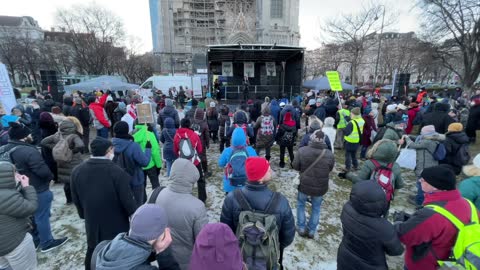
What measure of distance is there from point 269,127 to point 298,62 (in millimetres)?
9430

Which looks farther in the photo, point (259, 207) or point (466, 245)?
point (259, 207)

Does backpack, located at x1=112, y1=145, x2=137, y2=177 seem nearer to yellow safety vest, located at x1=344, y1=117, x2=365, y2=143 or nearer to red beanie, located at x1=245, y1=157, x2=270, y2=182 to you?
red beanie, located at x1=245, y1=157, x2=270, y2=182

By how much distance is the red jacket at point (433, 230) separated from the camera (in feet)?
5.63

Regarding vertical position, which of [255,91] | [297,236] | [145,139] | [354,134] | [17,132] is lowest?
[297,236]

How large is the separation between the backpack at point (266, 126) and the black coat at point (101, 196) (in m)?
3.94

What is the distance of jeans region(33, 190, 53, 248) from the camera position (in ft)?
9.99

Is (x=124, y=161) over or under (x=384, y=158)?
under

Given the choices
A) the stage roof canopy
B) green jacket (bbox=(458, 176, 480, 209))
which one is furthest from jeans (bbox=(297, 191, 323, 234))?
the stage roof canopy

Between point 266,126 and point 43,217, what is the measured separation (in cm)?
463

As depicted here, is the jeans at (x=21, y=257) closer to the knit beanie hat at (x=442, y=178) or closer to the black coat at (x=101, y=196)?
Answer: the black coat at (x=101, y=196)

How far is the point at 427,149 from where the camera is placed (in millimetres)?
3914

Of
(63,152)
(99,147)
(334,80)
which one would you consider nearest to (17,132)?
(63,152)

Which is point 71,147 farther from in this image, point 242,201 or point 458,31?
point 458,31

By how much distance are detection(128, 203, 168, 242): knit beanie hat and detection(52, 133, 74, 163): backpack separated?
132 inches
